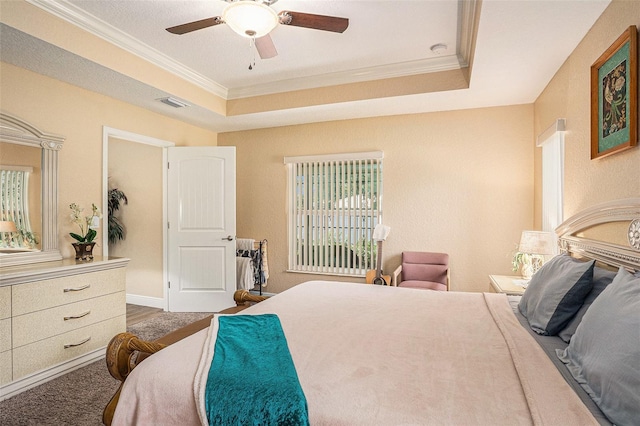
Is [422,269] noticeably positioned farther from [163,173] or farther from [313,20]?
[163,173]

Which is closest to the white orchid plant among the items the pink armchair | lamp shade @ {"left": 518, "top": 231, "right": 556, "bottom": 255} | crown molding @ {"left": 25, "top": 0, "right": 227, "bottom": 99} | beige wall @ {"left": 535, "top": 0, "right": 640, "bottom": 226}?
crown molding @ {"left": 25, "top": 0, "right": 227, "bottom": 99}

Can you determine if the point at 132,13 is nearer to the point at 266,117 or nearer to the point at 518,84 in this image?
the point at 266,117

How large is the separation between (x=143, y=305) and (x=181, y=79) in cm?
306

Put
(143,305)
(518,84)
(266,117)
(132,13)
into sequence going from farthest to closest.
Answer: (143,305), (266,117), (518,84), (132,13)

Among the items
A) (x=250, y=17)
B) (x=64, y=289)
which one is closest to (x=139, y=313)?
(x=64, y=289)

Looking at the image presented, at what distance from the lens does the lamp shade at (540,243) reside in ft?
9.75

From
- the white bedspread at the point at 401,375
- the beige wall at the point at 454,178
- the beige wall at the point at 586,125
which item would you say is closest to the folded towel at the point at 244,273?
the beige wall at the point at 454,178

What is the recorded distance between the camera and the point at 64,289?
2820 mm

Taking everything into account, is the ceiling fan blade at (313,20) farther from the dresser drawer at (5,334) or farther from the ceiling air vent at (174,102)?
the dresser drawer at (5,334)

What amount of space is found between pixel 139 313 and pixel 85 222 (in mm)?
1593

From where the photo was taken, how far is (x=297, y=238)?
16.5ft

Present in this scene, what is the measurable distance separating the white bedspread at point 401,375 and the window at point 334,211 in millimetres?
2636

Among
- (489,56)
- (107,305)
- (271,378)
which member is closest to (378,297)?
(271,378)

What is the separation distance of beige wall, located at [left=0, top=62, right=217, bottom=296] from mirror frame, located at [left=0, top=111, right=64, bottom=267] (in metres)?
0.12
